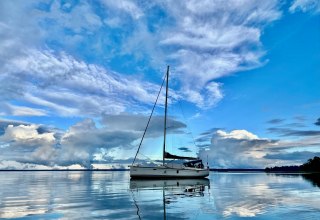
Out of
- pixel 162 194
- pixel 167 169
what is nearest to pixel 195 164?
pixel 167 169

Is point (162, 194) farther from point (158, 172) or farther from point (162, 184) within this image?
point (158, 172)

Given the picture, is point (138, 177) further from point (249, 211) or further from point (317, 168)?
point (317, 168)

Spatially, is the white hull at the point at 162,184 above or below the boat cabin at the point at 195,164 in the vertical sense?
below

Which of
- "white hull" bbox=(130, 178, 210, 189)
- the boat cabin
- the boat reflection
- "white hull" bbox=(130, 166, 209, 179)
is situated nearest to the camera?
the boat reflection

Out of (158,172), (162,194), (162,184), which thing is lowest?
(162,194)

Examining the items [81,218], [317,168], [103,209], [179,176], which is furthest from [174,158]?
[317,168]

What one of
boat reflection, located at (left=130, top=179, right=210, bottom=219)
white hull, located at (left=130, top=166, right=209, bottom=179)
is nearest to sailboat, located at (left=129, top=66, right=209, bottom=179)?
white hull, located at (left=130, top=166, right=209, bottom=179)

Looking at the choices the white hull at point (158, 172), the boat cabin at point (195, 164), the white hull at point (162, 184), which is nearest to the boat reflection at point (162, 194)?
the white hull at point (162, 184)

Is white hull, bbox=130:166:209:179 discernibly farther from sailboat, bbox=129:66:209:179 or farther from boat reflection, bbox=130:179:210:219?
boat reflection, bbox=130:179:210:219

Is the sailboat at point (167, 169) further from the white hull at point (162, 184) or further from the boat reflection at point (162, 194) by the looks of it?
the boat reflection at point (162, 194)

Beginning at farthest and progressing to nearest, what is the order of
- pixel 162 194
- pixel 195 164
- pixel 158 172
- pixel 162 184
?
pixel 195 164 → pixel 158 172 → pixel 162 184 → pixel 162 194

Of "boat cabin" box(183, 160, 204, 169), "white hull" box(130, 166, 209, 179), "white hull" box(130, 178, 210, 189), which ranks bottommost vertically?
"white hull" box(130, 178, 210, 189)

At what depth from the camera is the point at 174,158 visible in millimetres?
65750

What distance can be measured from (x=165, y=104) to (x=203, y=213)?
163 ft
